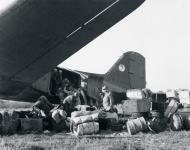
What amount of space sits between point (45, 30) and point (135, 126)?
486 cm

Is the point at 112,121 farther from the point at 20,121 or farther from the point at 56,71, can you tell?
the point at 56,71

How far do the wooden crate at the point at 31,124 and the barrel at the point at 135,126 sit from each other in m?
2.35

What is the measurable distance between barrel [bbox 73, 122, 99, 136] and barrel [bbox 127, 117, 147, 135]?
837 millimetres

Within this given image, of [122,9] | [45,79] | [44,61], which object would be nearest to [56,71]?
[45,79]

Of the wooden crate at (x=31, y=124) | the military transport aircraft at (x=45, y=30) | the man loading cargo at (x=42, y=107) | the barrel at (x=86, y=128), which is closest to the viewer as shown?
the military transport aircraft at (x=45, y=30)

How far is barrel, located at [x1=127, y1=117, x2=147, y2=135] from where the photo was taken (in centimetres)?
729

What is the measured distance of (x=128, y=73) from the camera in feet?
57.1

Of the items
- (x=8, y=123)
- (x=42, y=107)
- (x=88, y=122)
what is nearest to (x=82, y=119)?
(x=88, y=122)

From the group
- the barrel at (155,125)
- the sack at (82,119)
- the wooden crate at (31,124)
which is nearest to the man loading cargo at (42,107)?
the wooden crate at (31,124)

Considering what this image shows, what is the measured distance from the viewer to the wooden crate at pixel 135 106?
9211 millimetres

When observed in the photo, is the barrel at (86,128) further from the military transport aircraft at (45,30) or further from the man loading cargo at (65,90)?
the man loading cargo at (65,90)

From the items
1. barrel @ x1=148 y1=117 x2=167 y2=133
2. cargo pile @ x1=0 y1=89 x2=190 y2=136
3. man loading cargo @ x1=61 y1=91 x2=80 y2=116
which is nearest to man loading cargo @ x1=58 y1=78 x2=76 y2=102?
man loading cargo @ x1=61 y1=91 x2=80 y2=116

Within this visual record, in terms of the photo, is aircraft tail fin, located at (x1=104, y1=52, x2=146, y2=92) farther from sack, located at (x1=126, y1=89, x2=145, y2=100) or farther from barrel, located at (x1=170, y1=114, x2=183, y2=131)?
barrel, located at (x1=170, y1=114, x2=183, y2=131)

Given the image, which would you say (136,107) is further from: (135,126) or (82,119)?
(82,119)
